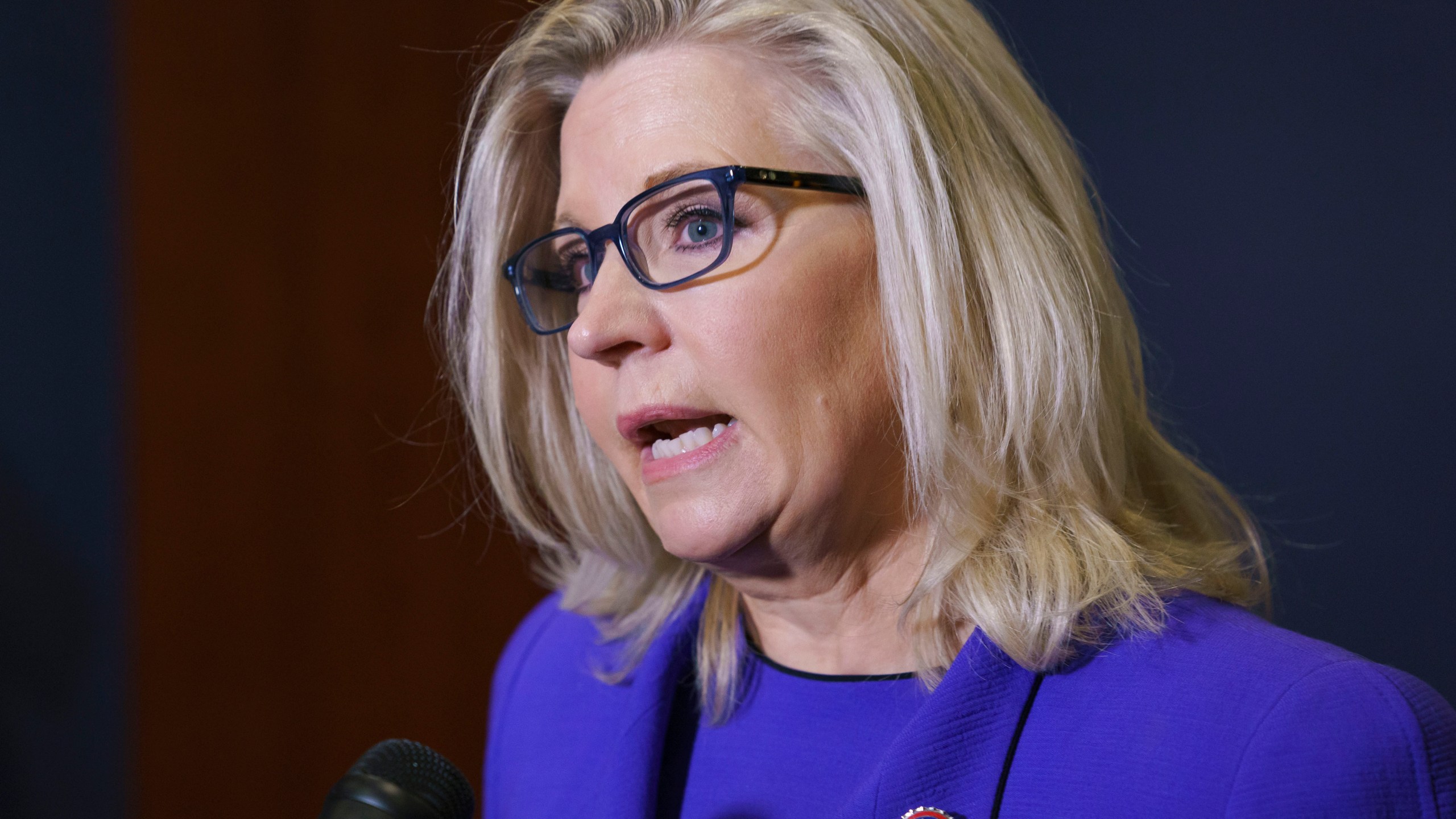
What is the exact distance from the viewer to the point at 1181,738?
35.0 inches

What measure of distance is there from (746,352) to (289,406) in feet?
6.14

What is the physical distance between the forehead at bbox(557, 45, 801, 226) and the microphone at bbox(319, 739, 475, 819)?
1.89 feet

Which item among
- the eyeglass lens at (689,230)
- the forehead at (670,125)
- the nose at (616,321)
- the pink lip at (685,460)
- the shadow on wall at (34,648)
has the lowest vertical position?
the shadow on wall at (34,648)

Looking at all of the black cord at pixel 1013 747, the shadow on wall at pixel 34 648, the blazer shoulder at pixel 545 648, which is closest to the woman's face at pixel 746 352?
the black cord at pixel 1013 747

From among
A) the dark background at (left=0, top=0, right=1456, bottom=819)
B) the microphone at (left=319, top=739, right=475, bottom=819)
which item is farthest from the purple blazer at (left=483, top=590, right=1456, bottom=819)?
the dark background at (left=0, top=0, right=1456, bottom=819)

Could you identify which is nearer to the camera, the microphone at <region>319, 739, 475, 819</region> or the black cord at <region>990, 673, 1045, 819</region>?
the microphone at <region>319, 739, 475, 819</region>

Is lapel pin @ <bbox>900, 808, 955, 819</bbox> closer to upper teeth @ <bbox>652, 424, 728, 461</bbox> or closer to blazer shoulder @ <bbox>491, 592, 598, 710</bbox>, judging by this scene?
upper teeth @ <bbox>652, 424, 728, 461</bbox>

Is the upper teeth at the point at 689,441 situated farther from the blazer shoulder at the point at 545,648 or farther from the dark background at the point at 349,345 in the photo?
the dark background at the point at 349,345

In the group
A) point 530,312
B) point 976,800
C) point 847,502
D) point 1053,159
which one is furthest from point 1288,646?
point 530,312

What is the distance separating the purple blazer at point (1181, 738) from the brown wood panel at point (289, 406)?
1516mm

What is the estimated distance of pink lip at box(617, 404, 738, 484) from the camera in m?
1.03

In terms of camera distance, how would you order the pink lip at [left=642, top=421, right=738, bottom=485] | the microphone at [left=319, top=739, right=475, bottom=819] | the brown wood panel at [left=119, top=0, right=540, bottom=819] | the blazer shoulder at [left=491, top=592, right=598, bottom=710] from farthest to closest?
the brown wood panel at [left=119, top=0, right=540, bottom=819] < the blazer shoulder at [left=491, top=592, right=598, bottom=710] < the pink lip at [left=642, top=421, right=738, bottom=485] < the microphone at [left=319, top=739, right=475, bottom=819]

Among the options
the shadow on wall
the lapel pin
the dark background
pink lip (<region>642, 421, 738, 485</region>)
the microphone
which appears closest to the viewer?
the microphone

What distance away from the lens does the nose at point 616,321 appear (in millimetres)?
1046
